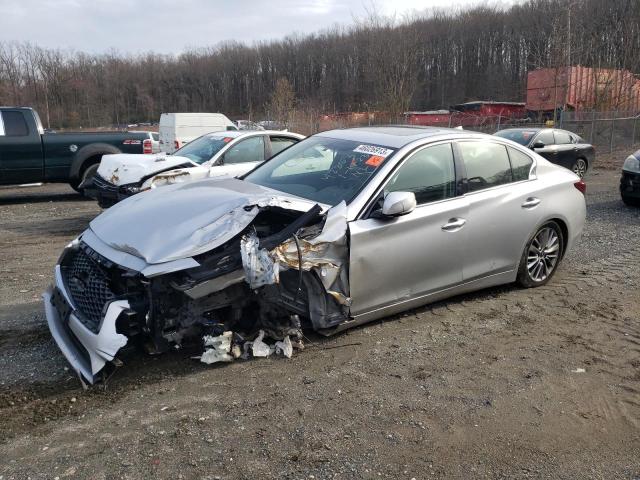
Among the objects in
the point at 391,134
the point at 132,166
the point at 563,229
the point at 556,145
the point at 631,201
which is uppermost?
the point at 391,134

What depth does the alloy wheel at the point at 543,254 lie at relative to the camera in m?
5.38

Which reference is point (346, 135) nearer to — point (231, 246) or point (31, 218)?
point (231, 246)

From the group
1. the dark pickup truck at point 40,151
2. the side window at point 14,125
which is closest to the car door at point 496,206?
the dark pickup truck at point 40,151

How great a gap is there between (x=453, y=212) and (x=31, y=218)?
835 cm

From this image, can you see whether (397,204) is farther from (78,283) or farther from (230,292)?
(78,283)

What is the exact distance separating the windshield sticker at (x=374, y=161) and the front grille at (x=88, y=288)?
2.20m

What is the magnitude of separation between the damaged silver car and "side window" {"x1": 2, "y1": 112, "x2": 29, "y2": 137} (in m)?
8.24

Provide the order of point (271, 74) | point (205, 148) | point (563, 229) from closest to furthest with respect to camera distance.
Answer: point (563, 229) → point (205, 148) → point (271, 74)

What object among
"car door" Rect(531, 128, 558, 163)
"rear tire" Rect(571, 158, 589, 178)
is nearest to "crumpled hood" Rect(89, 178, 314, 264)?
"car door" Rect(531, 128, 558, 163)

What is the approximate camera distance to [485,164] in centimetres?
500

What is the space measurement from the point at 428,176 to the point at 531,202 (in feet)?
4.22

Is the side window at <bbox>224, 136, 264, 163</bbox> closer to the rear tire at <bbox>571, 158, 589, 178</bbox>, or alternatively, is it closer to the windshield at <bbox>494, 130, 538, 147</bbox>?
the windshield at <bbox>494, 130, 538, 147</bbox>

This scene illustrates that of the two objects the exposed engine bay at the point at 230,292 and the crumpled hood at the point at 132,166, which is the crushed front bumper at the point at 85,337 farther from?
the crumpled hood at the point at 132,166

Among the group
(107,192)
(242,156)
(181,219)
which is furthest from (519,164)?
(107,192)
